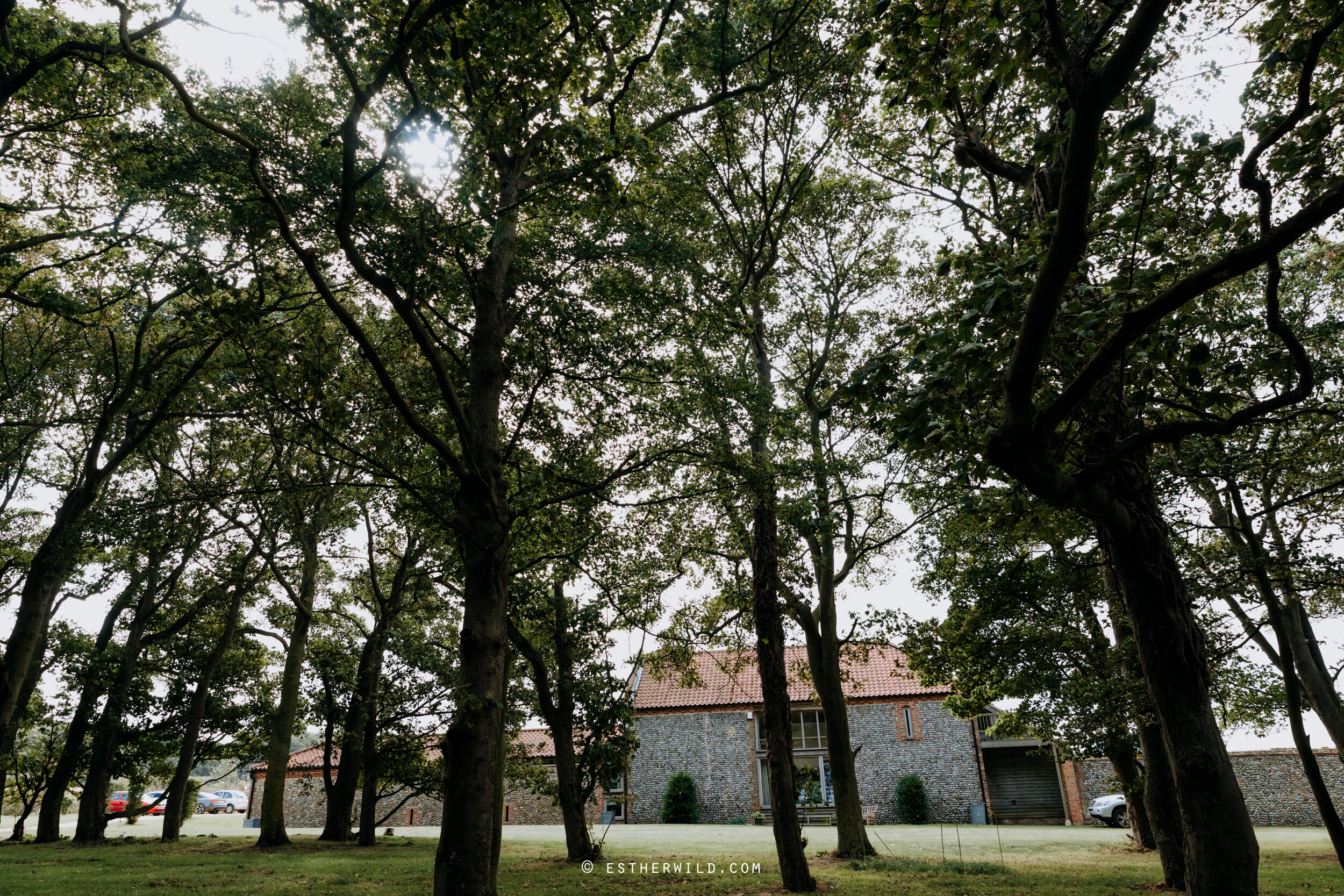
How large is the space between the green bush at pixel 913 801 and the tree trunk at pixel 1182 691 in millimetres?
28887

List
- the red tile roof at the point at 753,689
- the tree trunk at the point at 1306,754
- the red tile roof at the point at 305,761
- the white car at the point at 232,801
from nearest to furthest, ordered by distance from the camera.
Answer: the tree trunk at the point at 1306,754 < the red tile roof at the point at 753,689 < the red tile roof at the point at 305,761 < the white car at the point at 232,801

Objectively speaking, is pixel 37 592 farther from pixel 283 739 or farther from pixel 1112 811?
pixel 1112 811

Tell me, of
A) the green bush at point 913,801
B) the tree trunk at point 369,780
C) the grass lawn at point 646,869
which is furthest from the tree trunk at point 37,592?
the green bush at point 913,801

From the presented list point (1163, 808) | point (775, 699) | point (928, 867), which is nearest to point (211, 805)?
point (928, 867)

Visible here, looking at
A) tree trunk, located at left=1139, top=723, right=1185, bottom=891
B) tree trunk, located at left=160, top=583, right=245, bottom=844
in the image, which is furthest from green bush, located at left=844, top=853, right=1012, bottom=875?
tree trunk, located at left=160, top=583, right=245, bottom=844

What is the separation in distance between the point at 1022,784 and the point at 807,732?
958 centimetres

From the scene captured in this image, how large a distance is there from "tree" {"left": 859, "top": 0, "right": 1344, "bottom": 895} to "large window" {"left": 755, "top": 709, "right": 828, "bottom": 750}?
29417 mm

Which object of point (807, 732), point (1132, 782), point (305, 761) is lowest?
point (305, 761)

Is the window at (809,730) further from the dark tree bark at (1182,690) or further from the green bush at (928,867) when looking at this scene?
the dark tree bark at (1182,690)

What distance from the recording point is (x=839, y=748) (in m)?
14.7

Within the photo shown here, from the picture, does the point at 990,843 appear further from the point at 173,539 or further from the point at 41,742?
the point at 41,742

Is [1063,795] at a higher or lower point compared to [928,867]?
lower

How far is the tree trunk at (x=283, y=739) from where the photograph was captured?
680 inches

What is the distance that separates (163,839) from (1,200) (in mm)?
16777
